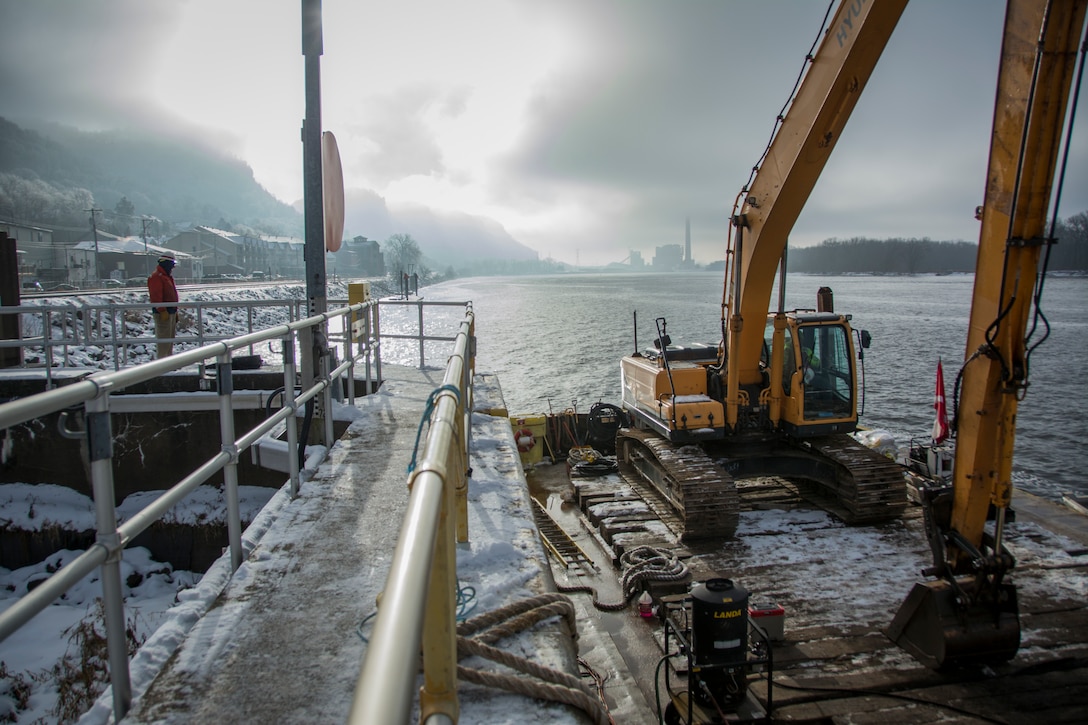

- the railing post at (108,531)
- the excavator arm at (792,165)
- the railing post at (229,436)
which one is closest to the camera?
the railing post at (108,531)

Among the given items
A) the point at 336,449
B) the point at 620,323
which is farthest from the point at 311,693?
the point at 620,323

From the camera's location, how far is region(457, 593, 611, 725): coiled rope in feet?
8.39

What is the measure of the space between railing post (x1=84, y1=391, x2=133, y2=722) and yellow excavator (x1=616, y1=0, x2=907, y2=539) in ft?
26.4

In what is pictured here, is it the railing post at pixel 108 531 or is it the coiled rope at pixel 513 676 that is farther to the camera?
the coiled rope at pixel 513 676

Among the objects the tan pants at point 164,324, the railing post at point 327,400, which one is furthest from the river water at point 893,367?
the railing post at point 327,400

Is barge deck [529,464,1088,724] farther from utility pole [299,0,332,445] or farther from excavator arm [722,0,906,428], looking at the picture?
utility pole [299,0,332,445]

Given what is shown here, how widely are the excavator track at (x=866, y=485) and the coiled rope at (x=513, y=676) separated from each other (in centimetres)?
856

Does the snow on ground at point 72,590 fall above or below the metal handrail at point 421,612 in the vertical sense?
below

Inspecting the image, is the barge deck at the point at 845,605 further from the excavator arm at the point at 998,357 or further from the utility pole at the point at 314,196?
the utility pole at the point at 314,196

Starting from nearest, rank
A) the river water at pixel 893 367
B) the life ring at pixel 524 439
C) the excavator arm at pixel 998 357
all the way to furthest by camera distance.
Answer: the excavator arm at pixel 998 357 < the life ring at pixel 524 439 < the river water at pixel 893 367

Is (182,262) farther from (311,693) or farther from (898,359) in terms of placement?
(311,693)

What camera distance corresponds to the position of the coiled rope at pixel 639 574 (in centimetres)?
837

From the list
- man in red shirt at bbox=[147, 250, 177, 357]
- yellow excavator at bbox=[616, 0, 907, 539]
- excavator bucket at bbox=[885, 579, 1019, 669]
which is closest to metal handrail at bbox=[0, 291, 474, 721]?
excavator bucket at bbox=[885, 579, 1019, 669]

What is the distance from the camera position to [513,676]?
2.65m
